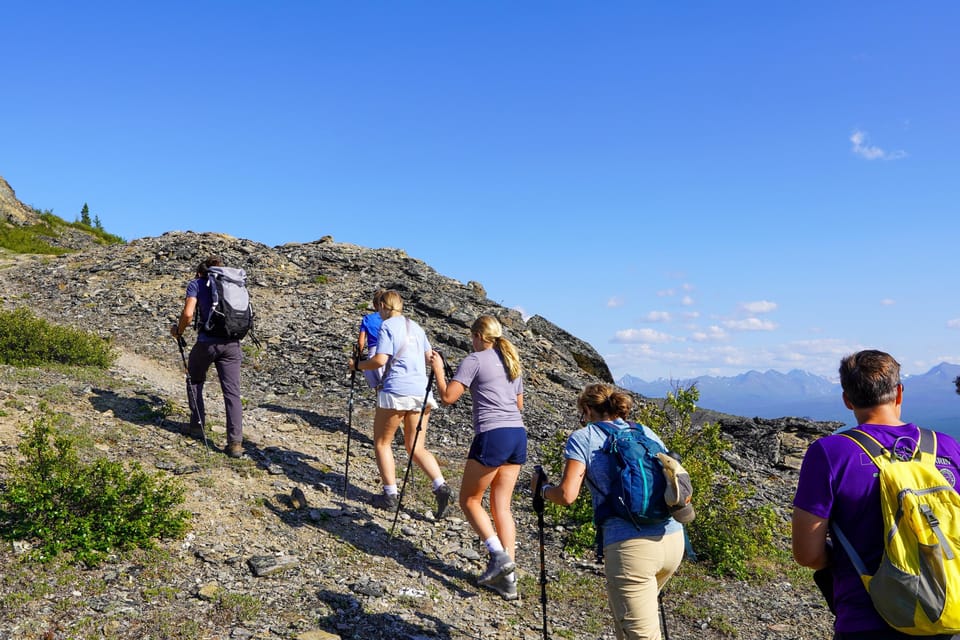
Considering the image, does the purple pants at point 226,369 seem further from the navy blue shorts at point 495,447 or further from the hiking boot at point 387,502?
the navy blue shorts at point 495,447

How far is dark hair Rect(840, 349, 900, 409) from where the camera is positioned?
352 cm

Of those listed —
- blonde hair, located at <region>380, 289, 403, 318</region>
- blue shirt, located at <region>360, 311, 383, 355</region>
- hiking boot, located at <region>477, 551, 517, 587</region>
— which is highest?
blonde hair, located at <region>380, 289, 403, 318</region>

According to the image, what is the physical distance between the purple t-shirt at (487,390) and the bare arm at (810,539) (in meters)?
3.49

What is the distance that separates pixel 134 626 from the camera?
5.52m

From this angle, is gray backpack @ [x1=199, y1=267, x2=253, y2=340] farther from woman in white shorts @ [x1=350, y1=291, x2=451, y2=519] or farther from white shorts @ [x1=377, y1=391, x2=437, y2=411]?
white shorts @ [x1=377, y1=391, x2=437, y2=411]

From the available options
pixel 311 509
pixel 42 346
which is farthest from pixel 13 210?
pixel 311 509

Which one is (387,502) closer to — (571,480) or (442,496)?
(442,496)

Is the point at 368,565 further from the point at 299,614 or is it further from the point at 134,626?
the point at 134,626

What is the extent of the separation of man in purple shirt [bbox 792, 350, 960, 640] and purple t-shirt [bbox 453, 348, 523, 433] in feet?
11.6

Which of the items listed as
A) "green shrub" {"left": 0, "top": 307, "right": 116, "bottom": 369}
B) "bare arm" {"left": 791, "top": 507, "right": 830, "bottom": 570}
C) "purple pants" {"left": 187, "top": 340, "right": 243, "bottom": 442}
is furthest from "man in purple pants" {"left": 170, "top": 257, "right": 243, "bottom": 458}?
"bare arm" {"left": 791, "top": 507, "right": 830, "bottom": 570}

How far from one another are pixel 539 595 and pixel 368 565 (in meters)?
1.93

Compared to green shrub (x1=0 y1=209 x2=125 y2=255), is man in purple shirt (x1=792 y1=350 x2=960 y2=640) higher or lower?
lower

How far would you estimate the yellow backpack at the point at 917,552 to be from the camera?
3.03 meters

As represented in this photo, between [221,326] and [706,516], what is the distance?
747 centimetres
